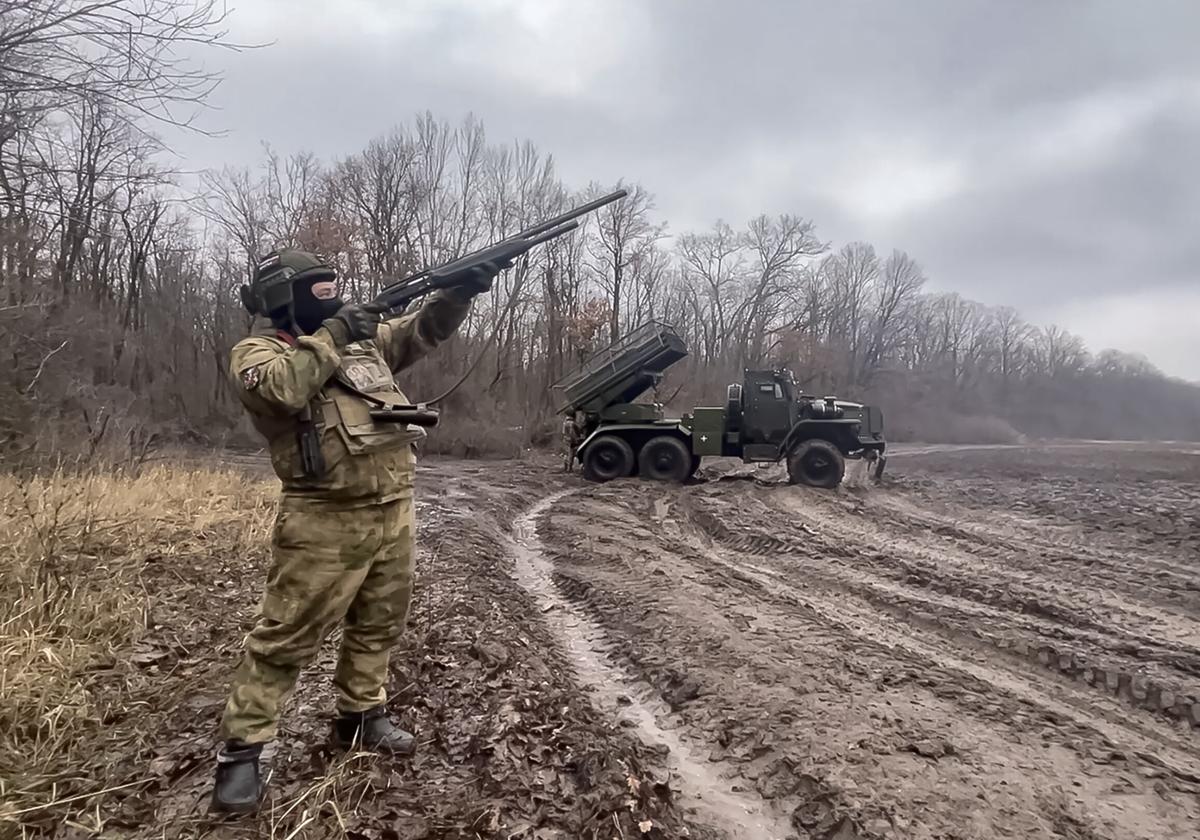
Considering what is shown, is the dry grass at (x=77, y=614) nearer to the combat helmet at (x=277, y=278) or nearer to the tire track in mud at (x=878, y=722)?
the combat helmet at (x=277, y=278)

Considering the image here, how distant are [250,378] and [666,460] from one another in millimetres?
12630

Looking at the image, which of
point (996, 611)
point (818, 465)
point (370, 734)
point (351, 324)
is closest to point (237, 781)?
point (370, 734)

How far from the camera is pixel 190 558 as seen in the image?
612cm

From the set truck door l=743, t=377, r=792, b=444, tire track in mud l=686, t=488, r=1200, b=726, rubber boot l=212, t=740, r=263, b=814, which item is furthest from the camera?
truck door l=743, t=377, r=792, b=444

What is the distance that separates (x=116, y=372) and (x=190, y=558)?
21.6m

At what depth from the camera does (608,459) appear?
50.3 feet

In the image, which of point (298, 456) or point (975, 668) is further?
point (975, 668)

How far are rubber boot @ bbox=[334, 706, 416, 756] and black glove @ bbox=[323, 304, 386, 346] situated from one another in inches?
58.6

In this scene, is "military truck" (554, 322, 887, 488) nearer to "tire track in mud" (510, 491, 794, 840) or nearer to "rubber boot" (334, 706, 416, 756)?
"tire track in mud" (510, 491, 794, 840)

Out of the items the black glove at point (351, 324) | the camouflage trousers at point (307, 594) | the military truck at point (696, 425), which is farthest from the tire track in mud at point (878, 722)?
the military truck at point (696, 425)

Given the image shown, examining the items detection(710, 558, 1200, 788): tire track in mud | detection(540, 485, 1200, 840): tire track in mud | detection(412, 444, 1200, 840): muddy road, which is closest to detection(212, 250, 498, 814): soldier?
detection(412, 444, 1200, 840): muddy road

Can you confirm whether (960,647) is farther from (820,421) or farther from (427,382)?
(427,382)

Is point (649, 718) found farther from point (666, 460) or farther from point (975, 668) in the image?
point (666, 460)

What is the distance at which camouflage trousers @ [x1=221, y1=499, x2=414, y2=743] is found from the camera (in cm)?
269
